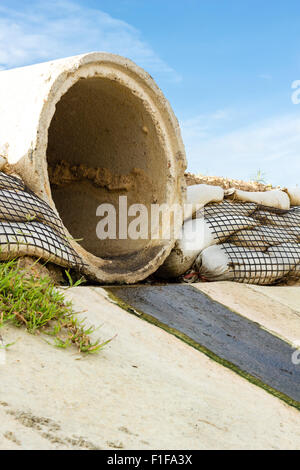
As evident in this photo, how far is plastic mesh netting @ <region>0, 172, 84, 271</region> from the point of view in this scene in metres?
2.48

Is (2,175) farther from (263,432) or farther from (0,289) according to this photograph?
(263,432)


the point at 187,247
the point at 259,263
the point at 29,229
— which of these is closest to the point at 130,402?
the point at 29,229

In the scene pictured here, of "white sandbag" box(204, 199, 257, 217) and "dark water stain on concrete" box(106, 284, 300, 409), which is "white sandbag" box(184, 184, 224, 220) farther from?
"dark water stain on concrete" box(106, 284, 300, 409)

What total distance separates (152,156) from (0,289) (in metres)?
1.99

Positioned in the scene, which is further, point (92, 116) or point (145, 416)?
point (92, 116)

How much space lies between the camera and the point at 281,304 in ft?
10.8

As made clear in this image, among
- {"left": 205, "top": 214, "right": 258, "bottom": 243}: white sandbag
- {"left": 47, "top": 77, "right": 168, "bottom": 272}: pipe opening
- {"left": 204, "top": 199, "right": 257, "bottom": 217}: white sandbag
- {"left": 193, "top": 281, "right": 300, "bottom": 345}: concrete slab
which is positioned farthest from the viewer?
{"left": 204, "top": 199, "right": 257, "bottom": 217}: white sandbag

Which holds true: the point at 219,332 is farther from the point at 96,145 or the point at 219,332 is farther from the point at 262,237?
the point at 96,145

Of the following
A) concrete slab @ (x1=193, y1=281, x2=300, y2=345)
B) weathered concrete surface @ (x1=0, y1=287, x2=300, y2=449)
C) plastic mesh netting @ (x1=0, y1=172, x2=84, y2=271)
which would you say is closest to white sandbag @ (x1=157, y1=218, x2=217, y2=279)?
concrete slab @ (x1=193, y1=281, x2=300, y2=345)

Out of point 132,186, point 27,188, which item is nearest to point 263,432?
point 27,188

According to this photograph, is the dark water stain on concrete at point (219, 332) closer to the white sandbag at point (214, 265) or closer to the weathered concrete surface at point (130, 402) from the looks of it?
the weathered concrete surface at point (130, 402)

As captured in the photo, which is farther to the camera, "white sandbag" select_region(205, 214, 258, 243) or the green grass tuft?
"white sandbag" select_region(205, 214, 258, 243)
